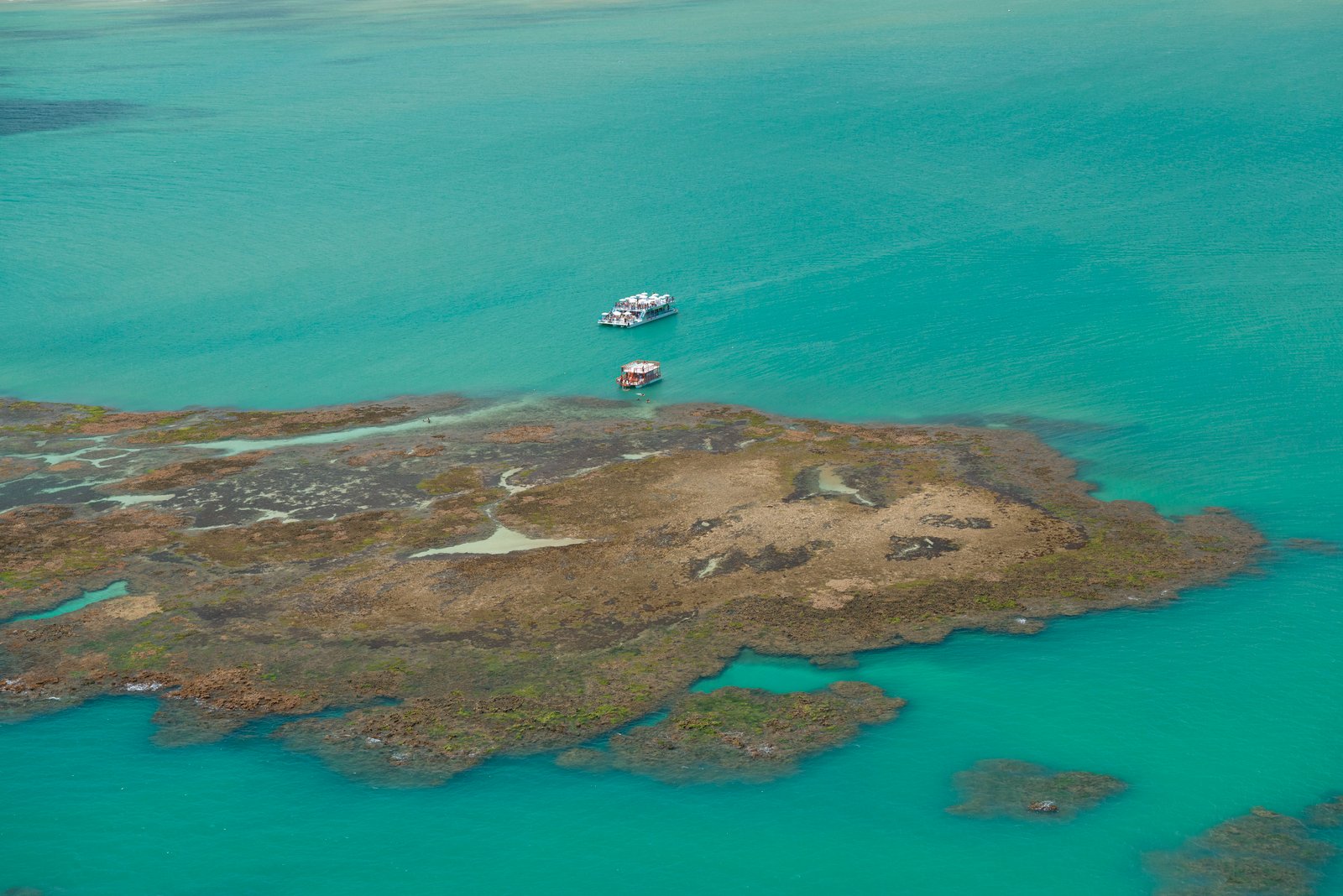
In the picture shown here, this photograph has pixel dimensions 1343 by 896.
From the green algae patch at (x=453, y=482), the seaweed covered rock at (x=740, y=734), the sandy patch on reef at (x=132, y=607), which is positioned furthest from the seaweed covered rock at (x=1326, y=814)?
the sandy patch on reef at (x=132, y=607)

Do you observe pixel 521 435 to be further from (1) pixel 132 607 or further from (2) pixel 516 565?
(1) pixel 132 607

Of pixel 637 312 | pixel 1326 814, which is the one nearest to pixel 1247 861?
A: pixel 1326 814

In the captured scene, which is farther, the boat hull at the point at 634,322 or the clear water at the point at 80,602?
the boat hull at the point at 634,322

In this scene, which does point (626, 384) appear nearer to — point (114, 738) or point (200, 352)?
point (200, 352)

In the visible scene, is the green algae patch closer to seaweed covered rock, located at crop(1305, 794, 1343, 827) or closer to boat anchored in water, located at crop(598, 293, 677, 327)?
boat anchored in water, located at crop(598, 293, 677, 327)

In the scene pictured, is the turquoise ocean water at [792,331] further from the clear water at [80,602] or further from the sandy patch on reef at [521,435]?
the sandy patch on reef at [521,435]
